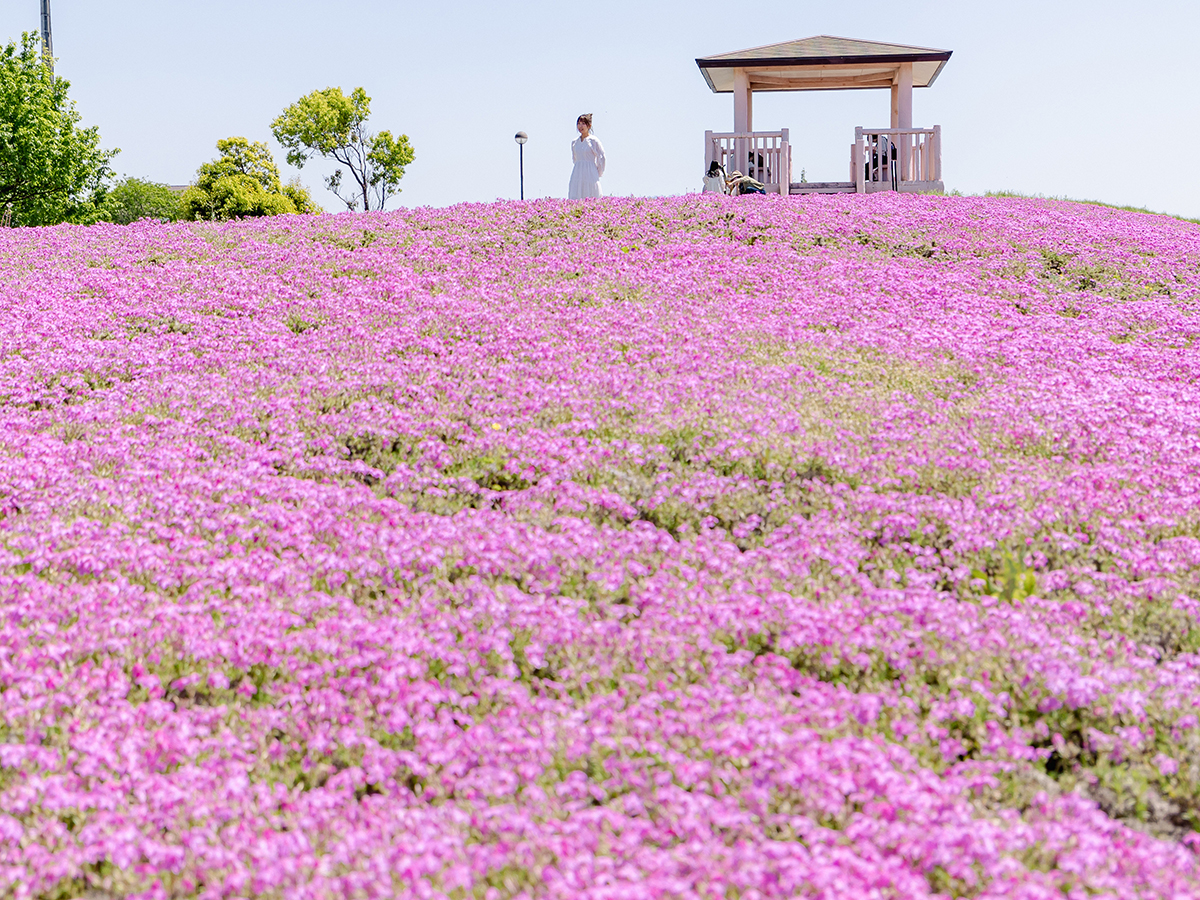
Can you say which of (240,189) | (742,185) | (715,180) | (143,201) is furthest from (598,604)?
(143,201)

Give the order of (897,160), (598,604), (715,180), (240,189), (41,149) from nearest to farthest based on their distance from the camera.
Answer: (598,604), (715,180), (897,160), (41,149), (240,189)

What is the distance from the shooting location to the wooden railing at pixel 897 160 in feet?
98.9

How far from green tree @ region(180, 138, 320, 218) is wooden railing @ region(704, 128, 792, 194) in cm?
3597

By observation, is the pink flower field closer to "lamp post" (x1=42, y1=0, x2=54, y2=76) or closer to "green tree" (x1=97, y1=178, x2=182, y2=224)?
"lamp post" (x1=42, y1=0, x2=54, y2=76)

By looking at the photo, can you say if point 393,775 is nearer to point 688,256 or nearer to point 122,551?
point 122,551

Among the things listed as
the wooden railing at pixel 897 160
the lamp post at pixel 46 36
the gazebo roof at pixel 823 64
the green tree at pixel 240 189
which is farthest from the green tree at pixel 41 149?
the wooden railing at pixel 897 160

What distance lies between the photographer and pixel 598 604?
6.22m

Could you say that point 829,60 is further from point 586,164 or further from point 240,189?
point 240,189

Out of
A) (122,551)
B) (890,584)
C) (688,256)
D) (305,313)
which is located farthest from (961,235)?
(122,551)

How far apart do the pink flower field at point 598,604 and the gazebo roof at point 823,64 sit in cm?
2137

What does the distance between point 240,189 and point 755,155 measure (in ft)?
137

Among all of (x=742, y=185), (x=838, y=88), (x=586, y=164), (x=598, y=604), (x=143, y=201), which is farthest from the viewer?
(x=143, y=201)

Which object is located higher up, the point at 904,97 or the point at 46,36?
the point at 46,36

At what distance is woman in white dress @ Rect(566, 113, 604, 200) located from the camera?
928 inches
